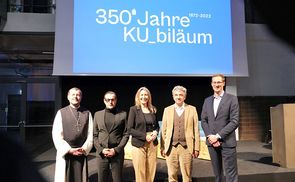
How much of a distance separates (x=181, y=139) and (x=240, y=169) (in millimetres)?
2523

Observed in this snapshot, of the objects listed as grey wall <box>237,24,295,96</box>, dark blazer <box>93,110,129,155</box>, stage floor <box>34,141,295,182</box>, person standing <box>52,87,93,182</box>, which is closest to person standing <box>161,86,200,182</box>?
dark blazer <box>93,110,129,155</box>

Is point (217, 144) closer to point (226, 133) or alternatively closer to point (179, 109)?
point (226, 133)

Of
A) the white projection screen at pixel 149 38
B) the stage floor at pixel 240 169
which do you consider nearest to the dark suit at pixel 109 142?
the stage floor at pixel 240 169

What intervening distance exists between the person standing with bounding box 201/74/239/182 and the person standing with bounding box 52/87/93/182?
5.33 ft

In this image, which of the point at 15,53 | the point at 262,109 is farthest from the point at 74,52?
the point at 262,109

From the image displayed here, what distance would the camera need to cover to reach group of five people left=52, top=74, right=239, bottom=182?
154 inches

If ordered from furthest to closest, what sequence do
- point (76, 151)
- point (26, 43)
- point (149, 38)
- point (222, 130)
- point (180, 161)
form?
point (26, 43) → point (149, 38) → point (180, 161) → point (222, 130) → point (76, 151)

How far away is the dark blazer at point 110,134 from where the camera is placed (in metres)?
4.05

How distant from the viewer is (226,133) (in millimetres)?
4133

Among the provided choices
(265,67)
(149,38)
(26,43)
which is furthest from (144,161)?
(265,67)

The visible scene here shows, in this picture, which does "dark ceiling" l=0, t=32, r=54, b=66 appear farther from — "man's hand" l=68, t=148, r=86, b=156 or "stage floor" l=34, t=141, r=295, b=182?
"man's hand" l=68, t=148, r=86, b=156

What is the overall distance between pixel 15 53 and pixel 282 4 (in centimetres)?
838

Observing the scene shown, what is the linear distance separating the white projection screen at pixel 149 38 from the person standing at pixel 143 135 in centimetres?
356

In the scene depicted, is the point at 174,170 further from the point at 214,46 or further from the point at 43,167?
the point at 214,46
